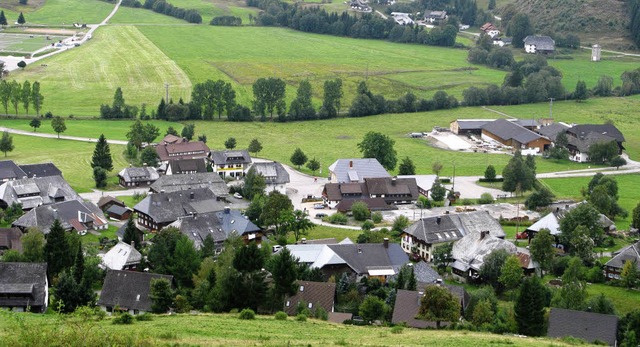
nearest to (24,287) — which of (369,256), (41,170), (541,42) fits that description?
(369,256)

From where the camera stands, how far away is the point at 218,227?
55.7 m

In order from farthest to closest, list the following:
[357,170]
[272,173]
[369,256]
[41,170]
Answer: [357,170] < [272,173] < [41,170] < [369,256]

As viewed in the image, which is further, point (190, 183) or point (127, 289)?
point (190, 183)

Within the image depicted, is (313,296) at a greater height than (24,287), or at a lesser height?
lesser

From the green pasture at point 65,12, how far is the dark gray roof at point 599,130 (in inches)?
3738

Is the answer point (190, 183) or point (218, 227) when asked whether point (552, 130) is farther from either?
point (218, 227)

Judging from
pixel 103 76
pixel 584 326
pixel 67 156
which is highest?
pixel 584 326

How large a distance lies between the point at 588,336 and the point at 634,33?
117702 millimetres

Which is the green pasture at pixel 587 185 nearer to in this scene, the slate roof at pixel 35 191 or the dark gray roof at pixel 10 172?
the slate roof at pixel 35 191

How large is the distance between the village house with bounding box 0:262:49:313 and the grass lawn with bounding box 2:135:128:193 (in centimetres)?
2496

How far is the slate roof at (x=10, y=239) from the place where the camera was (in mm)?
51938

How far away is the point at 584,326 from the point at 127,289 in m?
21.2

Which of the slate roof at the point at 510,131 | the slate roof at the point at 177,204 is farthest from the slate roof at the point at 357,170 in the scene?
the slate roof at the point at 510,131

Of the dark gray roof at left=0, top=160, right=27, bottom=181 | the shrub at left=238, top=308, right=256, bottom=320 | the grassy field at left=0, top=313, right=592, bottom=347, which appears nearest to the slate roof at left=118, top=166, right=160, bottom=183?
the dark gray roof at left=0, top=160, right=27, bottom=181
